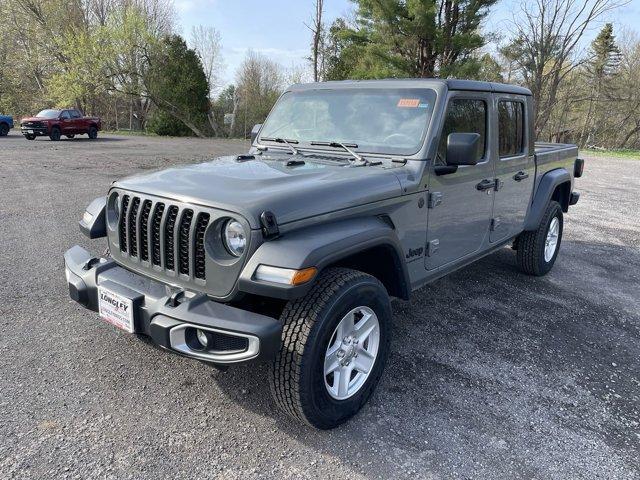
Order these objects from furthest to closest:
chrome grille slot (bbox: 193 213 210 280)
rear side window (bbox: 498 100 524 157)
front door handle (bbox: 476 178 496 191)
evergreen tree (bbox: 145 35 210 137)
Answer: evergreen tree (bbox: 145 35 210 137)
rear side window (bbox: 498 100 524 157)
front door handle (bbox: 476 178 496 191)
chrome grille slot (bbox: 193 213 210 280)

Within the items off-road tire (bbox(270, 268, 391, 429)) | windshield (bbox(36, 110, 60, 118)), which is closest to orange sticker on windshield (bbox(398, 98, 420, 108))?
off-road tire (bbox(270, 268, 391, 429))

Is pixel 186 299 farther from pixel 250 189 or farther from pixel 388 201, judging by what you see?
pixel 388 201

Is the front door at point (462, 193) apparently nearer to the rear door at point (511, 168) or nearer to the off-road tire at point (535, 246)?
the rear door at point (511, 168)

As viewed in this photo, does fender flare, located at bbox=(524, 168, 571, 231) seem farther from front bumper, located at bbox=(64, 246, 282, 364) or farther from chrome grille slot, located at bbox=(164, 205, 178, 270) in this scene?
chrome grille slot, located at bbox=(164, 205, 178, 270)

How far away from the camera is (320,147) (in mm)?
3598

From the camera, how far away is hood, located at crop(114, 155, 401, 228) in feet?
7.93

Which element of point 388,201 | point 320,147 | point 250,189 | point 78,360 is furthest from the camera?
point 320,147

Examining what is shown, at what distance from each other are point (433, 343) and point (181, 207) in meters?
2.22

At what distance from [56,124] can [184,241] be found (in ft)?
80.3

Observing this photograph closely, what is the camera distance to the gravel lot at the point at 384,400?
2.41 metres

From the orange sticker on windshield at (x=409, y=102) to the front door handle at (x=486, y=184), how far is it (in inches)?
34.0

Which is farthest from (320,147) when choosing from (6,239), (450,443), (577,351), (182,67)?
(182,67)

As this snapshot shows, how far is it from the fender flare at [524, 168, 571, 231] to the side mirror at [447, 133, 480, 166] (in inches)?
83.5

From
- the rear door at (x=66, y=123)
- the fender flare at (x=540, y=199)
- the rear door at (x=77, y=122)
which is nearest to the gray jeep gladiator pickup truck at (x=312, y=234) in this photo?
the fender flare at (x=540, y=199)
